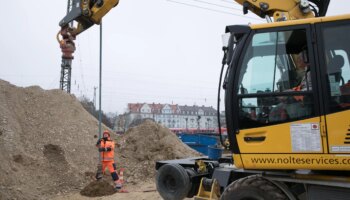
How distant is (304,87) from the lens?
4301 mm

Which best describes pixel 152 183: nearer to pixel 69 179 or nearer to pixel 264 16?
pixel 69 179

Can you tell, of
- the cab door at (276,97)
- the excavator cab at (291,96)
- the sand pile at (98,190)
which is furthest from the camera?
the sand pile at (98,190)

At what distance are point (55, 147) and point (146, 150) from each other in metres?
3.46

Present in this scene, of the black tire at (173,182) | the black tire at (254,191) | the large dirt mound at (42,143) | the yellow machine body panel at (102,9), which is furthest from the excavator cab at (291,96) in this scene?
the large dirt mound at (42,143)

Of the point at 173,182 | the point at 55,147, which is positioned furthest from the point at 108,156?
the point at 173,182

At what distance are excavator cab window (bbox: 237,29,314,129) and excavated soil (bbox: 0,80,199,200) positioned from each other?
22.4 feet

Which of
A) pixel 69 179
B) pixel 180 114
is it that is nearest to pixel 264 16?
pixel 69 179

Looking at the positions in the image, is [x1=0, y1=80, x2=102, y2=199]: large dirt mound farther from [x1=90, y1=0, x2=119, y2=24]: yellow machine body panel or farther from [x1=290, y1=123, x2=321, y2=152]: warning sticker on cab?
[x1=290, y1=123, x2=321, y2=152]: warning sticker on cab

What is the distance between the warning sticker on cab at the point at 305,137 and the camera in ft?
13.6

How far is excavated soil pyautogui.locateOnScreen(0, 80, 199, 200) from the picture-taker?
1098 centimetres

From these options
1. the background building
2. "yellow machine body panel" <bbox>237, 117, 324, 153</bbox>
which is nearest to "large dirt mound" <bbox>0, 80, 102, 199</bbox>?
"yellow machine body panel" <bbox>237, 117, 324, 153</bbox>

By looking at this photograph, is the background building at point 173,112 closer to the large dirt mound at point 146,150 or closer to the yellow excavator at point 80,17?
the large dirt mound at point 146,150

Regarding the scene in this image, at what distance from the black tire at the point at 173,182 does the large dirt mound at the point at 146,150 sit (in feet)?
20.5

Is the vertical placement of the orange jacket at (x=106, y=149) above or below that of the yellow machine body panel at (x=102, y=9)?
below
